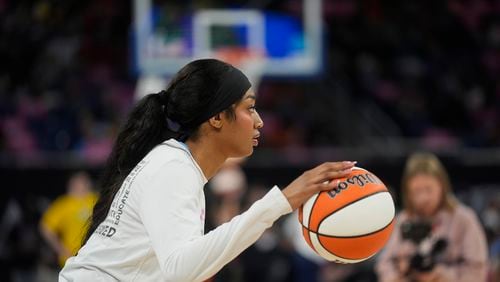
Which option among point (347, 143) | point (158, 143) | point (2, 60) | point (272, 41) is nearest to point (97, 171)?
point (272, 41)

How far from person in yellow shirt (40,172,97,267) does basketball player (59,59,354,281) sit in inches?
273

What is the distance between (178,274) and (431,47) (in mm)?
14535

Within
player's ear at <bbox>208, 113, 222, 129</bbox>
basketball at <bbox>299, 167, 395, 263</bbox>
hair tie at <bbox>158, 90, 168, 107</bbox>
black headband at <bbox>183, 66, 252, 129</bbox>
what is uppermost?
black headband at <bbox>183, 66, 252, 129</bbox>

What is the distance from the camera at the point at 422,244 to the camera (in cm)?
588

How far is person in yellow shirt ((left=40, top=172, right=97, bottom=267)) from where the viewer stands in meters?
10.7

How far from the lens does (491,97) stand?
16562 mm

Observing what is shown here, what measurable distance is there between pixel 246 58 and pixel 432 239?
6743mm

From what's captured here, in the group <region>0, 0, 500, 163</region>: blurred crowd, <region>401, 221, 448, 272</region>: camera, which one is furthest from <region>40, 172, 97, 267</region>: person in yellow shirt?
<region>401, 221, 448, 272</region>: camera

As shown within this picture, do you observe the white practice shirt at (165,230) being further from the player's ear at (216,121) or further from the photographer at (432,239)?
the photographer at (432,239)

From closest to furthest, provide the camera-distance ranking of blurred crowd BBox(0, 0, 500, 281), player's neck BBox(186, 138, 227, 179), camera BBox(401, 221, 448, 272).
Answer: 1. player's neck BBox(186, 138, 227, 179)
2. camera BBox(401, 221, 448, 272)
3. blurred crowd BBox(0, 0, 500, 281)

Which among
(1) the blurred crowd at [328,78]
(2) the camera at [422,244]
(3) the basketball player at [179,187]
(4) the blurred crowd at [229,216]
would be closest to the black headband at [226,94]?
(3) the basketball player at [179,187]

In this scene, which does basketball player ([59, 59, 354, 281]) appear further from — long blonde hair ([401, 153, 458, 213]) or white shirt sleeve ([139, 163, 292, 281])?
long blonde hair ([401, 153, 458, 213])

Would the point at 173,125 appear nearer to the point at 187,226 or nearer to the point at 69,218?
the point at 187,226

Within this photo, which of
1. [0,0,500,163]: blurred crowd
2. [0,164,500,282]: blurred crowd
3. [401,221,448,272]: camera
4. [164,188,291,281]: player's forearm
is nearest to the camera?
[164,188,291,281]: player's forearm
